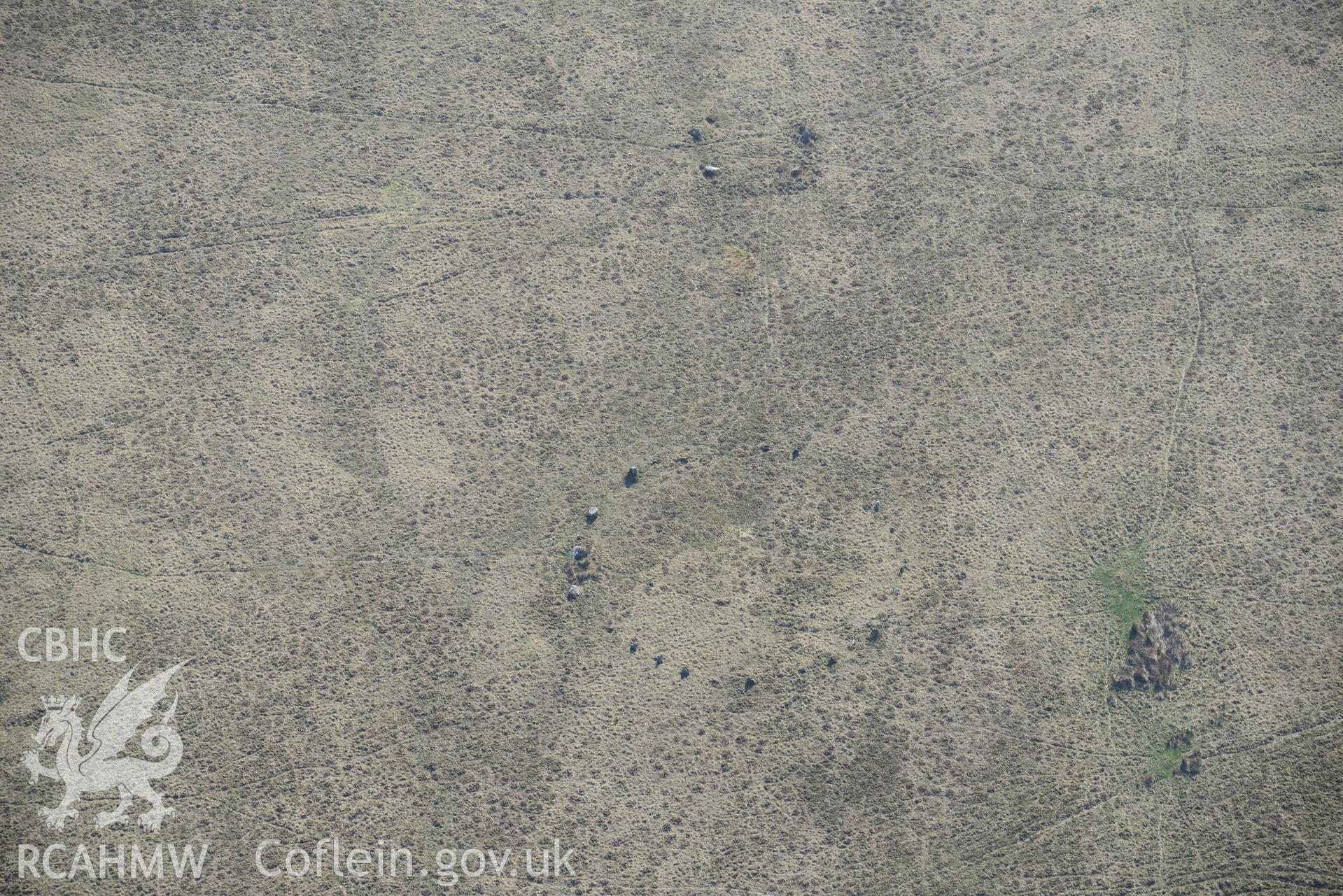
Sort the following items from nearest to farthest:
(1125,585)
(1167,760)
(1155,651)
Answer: (1167,760) < (1155,651) < (1125,585)

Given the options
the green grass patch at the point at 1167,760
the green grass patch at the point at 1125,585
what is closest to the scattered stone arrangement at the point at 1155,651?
the green grass patch at the point at 1125,585

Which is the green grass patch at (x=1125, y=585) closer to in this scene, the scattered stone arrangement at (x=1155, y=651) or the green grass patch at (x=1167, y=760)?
the scattered stone arrangement at (x=1155, y=651)

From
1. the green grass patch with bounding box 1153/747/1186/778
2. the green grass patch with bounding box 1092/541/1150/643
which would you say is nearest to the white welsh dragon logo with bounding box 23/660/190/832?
the green grass patch with bounding box 1092/541/1150/643

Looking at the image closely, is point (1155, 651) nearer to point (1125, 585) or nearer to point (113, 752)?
point (1125, 585)

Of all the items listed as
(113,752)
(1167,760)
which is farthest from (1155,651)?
(113,752)

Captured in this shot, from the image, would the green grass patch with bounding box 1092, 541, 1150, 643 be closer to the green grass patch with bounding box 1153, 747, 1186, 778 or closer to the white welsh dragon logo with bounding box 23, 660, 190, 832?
the green grass patch with bounding box 1153, 747, 1186, 778
